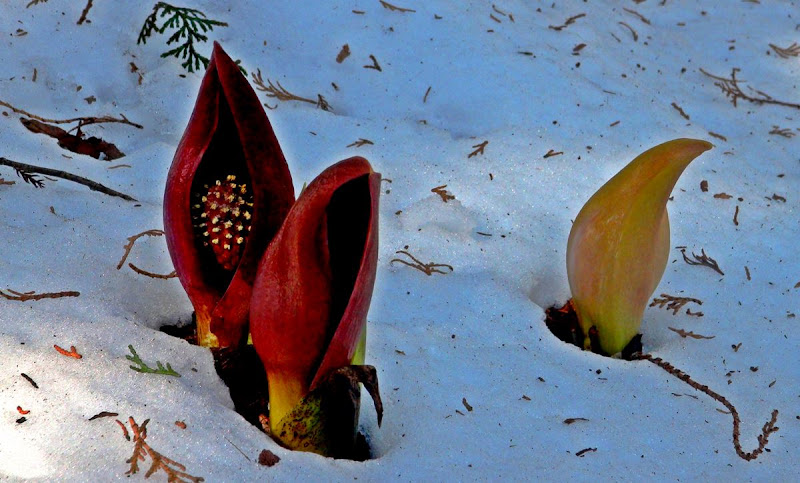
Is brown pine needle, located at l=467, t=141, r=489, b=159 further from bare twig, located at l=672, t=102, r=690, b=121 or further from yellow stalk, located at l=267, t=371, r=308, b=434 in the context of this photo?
yellow stalk, located at l=267, t=371, r=308, b=434

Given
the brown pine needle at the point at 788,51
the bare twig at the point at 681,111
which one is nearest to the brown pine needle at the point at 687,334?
the bare twig at the point at 681,111

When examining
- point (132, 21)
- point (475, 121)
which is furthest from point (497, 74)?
point (132, 21)

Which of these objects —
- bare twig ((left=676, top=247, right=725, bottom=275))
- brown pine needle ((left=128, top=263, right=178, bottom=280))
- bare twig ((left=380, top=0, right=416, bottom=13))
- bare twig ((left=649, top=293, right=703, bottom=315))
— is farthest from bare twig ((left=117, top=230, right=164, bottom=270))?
bare twig ((left=380, top=0, right=416, bottom=13))

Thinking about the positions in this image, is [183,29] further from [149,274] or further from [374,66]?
[374,66]

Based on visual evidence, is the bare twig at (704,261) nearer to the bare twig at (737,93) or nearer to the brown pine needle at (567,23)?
the bare twig at (737,93)

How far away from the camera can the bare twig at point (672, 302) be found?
6.87 feet

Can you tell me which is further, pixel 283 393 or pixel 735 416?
pixel 735 416

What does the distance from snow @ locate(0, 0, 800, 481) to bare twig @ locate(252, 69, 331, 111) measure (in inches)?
1.5

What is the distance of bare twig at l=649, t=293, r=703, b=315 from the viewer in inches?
82.4

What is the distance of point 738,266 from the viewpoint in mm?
2338

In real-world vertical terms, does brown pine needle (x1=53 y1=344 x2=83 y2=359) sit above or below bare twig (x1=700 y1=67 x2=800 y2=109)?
above

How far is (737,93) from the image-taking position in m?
3.34

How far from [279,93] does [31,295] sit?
4.50ft

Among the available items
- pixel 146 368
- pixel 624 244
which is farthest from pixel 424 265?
pixel 146 368
